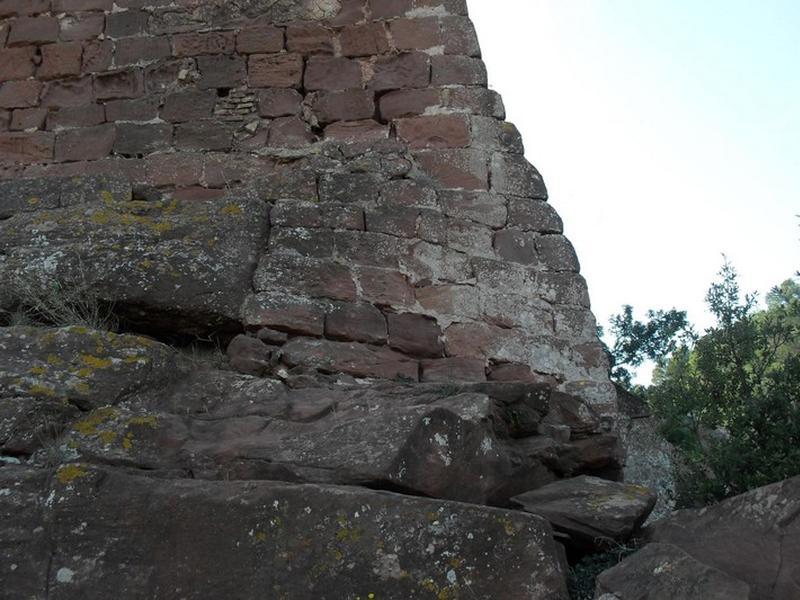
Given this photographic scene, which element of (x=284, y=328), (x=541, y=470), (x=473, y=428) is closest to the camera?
(x=473, y=428)

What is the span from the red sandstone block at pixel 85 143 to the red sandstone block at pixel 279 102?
93 centimetres

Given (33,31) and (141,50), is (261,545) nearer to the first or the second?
(141,50)

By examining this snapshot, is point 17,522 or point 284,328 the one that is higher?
point 284,328

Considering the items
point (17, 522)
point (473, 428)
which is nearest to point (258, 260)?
point (473, 428)

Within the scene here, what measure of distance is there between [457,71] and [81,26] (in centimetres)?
245

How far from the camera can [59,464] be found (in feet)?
12.5

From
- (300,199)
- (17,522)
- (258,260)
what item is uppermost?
(300,199)

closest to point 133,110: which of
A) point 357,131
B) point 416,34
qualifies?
point 357,131

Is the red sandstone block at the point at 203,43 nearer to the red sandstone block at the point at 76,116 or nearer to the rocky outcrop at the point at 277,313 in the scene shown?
the rocky outcrop at the point at 277,313

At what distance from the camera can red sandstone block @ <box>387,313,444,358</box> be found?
215 inches

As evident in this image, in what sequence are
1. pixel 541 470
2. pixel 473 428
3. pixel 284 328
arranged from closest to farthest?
pixel 473 428
pixel 541 470
pixel 284 328

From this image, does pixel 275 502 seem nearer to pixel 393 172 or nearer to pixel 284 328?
pixel 284 328

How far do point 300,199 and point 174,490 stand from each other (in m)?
2.53

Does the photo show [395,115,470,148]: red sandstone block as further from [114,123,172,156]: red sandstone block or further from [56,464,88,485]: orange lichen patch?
[56,464,88,485]: orange lichen patch
